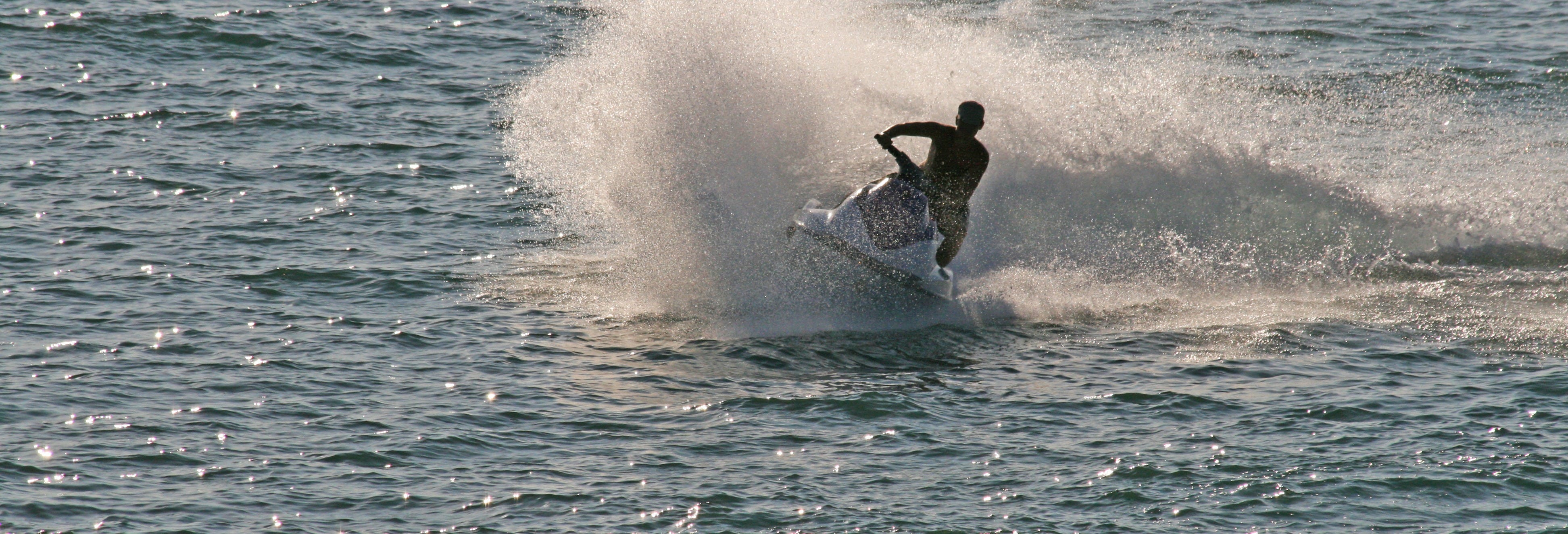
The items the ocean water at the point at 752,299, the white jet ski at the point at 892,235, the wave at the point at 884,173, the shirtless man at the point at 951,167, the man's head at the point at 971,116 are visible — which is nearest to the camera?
the ocean water at the point at 752,299

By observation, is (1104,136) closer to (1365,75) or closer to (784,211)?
(784,211)

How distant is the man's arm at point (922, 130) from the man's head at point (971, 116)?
154 mm

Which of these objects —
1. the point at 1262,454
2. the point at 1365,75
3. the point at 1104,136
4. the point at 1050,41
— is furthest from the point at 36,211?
the point at 1365,75

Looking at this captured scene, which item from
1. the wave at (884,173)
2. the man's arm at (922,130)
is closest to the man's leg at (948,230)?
the wave at (884,173)

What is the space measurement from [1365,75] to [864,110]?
12.9 meters

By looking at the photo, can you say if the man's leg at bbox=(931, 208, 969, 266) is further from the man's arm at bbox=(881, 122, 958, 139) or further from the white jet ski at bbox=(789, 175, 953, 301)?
the man's arm at bbox=(881, 122, 958, 139)

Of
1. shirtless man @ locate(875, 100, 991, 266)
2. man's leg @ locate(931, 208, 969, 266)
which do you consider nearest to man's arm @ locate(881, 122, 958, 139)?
shirtless man @ locate(875, 100, 991, 266)

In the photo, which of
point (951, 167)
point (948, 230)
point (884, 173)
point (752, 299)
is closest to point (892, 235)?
point (948, 230)

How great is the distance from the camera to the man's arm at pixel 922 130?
14.1 metres

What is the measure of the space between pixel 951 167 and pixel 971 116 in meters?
0.67

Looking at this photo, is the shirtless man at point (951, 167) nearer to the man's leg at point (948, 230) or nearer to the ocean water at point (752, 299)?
the man's leg at point (948, 230)

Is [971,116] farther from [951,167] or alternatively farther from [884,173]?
[884,173]

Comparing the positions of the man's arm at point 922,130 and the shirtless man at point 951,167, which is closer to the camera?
the shirtless man at point 951,167

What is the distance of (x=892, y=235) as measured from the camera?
14.4m
